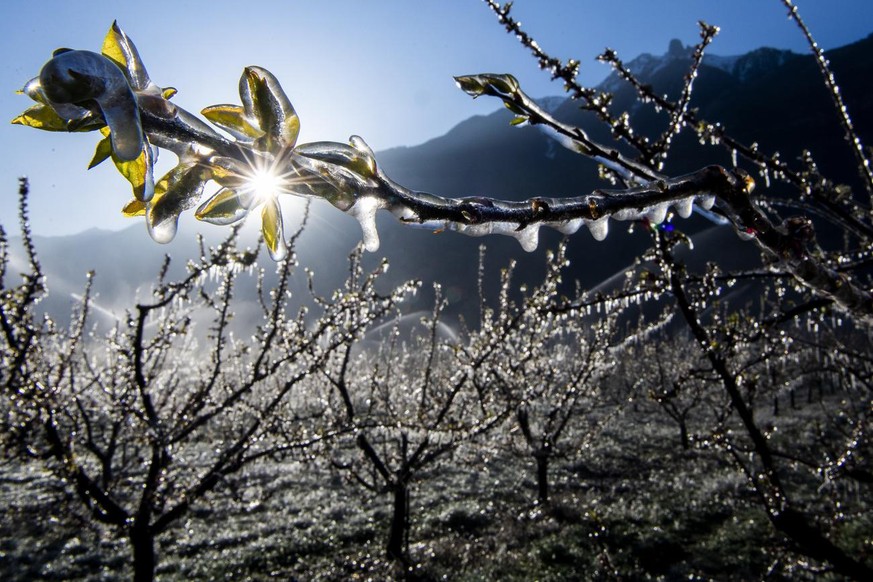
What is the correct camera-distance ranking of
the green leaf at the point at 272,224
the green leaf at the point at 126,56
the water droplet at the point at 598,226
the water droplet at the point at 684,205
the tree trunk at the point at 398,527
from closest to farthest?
the green leaf at the point at 126,56, the green leaf at the point at 272,224, the water droplet at the point at 598,226, the water droplet at the point at 684,205, the tree trunk at the point at 398,527

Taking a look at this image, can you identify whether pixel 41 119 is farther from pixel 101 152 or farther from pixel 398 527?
pixel 398 527

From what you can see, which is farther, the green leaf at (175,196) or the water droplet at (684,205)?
the water droplet at (684,205)

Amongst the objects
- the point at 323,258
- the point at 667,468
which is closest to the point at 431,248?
the point at 323,258

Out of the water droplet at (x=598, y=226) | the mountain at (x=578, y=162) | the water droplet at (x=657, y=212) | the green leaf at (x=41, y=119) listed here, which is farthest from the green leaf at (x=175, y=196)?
the mountain at (x=578, y=162)

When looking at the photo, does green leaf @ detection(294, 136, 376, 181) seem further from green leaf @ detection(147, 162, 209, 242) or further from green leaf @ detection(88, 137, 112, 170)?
green leaf @ detection(88, 137, 112, 170)

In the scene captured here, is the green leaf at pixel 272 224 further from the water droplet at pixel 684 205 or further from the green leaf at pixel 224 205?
the water droplet at pixel 684 205

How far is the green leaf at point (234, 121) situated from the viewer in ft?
1.45

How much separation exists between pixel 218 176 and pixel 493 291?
7984cm

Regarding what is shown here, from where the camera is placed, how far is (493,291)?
79.6 metres

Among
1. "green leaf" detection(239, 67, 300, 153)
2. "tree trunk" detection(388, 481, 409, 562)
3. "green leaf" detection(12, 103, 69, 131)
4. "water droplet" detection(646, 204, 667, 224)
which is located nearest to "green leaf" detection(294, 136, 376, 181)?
"green leaf" detection(239, 67, 300, 153)

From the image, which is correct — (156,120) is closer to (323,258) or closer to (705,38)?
(705,38)

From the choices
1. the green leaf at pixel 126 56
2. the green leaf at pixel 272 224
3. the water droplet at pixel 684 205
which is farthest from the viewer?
the water droplet at pixel 684 205

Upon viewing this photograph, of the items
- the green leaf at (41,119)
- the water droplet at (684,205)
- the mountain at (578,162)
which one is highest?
the mountain at (578,162)

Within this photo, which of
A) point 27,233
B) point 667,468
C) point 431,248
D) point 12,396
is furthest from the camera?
point 431,248
